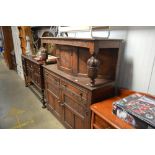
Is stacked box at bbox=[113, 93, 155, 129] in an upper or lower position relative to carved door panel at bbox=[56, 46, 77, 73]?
lower

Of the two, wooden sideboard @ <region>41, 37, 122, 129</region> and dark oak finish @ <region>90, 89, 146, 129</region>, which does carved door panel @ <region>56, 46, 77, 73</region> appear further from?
dark oak finish @ <region>90, 89, 146, 129</region>

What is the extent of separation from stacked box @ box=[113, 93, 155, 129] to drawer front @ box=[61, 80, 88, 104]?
1.08ft

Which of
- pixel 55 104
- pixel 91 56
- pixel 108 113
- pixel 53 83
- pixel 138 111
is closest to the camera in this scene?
pixel 138 111

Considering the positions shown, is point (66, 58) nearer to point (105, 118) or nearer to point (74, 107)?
point (74, 107)

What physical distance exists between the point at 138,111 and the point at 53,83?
46.1 inches

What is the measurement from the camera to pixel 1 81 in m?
3.72

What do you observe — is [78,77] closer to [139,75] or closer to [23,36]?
[139,75]

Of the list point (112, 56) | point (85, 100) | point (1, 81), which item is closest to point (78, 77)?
point (85, 100)

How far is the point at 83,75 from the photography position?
53.7 inches

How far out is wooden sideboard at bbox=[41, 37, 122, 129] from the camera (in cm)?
108

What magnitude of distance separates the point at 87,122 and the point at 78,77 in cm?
47

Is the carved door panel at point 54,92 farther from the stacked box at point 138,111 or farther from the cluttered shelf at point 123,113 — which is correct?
the stacked box at point 138,111

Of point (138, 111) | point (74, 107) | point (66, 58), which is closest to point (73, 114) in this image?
point (74, 107)

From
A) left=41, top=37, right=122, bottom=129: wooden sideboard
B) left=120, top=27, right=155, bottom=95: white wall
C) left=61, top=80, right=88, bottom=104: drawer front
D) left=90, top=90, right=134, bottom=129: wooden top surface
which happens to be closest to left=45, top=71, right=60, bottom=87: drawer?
left=41, top=37, right=122, bottom=129: wooden sideboard
